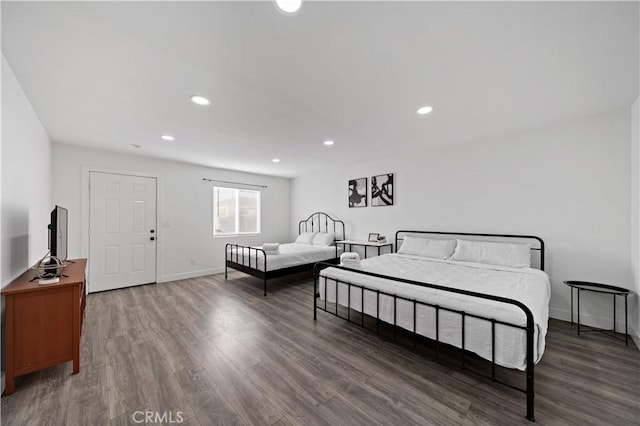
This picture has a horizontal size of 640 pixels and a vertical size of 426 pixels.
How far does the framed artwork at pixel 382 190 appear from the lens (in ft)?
A: 15.5

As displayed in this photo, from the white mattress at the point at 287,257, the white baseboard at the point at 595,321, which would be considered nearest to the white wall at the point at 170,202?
the white mattress at the point at 287,257

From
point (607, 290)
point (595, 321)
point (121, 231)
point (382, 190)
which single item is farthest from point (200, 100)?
point (595, 321)

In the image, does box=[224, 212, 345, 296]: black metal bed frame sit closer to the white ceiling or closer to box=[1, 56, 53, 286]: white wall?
the white ceiling

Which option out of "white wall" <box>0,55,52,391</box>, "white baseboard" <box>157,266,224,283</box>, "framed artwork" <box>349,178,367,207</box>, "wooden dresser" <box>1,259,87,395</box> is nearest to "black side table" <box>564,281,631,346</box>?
"framed artwork" <box>349,178,367,207</box>

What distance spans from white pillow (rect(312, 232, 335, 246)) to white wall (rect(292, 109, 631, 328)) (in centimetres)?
178

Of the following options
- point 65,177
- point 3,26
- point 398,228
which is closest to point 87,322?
point 65,177

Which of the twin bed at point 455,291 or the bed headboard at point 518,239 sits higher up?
the bed headboard at point 518,239

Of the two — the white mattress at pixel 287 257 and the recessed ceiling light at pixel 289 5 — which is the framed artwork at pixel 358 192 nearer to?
the white mattress at pixel 287 257

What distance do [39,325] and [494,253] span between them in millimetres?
4711

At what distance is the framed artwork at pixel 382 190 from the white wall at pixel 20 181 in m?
4.72

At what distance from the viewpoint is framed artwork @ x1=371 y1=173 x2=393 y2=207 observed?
473 centimetres

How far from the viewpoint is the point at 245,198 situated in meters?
6.17

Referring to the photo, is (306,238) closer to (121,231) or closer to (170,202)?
(170,202)

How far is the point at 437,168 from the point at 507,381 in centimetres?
309
